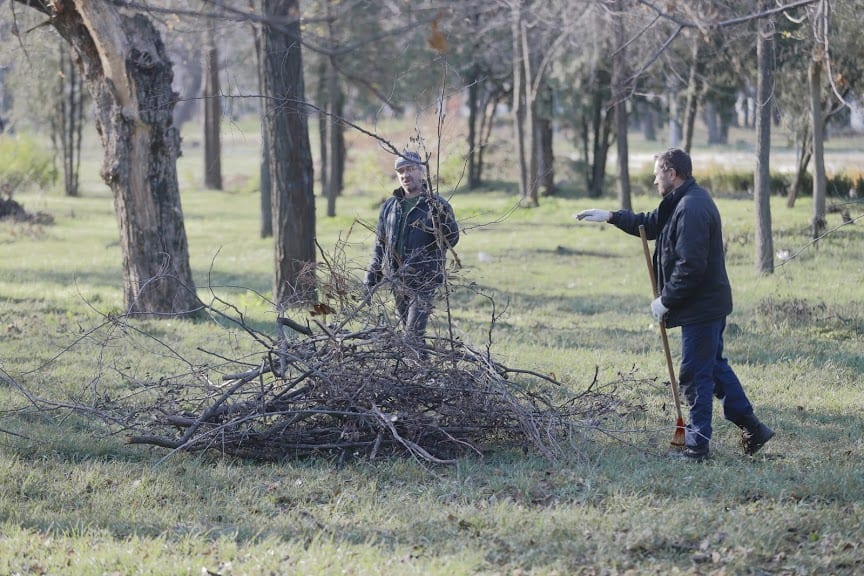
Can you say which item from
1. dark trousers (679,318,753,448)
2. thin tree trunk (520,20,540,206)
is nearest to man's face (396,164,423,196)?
dark trousers (679,318,753,448)

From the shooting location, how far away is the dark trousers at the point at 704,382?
6.59 meters

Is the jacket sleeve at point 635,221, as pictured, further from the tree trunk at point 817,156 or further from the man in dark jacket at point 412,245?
the tree trunk at point 817,156

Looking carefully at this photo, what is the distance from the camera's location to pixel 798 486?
6.08m

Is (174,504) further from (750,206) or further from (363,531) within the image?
(750,206)

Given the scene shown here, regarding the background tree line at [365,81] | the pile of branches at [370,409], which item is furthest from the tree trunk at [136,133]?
the pile of branches at [370,409]

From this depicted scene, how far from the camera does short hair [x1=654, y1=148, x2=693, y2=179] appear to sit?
6.63m

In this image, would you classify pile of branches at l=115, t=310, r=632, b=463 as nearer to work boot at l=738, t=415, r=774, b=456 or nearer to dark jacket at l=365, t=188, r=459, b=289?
dark jacket at l=365, t=188, r=459, b=289

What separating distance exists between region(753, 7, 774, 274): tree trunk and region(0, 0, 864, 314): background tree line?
0.09 ft

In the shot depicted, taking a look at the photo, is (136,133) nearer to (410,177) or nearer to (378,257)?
(378,257)

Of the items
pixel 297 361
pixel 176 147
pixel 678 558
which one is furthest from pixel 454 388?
pixel 176 147

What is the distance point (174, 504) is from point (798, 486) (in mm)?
3566

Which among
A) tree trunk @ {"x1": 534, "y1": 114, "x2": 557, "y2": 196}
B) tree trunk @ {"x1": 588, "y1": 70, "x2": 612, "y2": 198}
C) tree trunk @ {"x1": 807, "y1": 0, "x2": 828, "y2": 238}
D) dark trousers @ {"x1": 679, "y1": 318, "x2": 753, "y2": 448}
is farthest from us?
tree trunk @ {"x1": 534, "y1": 114, "x2": 557, "y2": 196}

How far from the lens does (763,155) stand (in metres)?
14.5

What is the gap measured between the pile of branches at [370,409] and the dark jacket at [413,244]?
1.80ft
